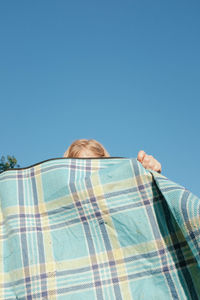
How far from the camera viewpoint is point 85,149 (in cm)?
242

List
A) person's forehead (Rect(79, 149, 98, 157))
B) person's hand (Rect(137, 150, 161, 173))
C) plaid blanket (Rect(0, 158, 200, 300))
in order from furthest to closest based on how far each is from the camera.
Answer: person's forehead (Rect(79, 149, 98, 157))
person's hand (Rect(137, 150, 161, 173))
plaid blanket (Rect(0, 158, 200, 300))

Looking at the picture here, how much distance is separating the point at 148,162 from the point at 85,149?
1.98 feet

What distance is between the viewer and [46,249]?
6.00 ft

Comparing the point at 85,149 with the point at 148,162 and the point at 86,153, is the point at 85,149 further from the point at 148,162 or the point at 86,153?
Result: the point at 148,162

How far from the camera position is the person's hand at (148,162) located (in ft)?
6.37

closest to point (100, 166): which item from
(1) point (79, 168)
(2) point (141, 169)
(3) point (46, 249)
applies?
(1) point (79, 168)

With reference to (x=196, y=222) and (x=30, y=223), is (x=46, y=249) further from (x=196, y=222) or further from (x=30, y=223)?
(x=196, y=222)

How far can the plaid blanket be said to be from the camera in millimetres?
1681

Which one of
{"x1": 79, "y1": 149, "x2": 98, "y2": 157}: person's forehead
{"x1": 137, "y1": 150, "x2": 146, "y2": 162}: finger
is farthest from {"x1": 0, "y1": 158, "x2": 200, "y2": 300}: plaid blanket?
{"x1": 79, "y1": 149, "x2": 98, "y2": 157}: person's forehead

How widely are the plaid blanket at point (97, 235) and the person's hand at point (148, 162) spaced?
0.10 metres

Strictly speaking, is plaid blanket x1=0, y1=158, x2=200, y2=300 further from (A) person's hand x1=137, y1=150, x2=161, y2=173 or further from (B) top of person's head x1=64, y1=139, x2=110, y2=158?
(B) top of person's head x1=64, y1=139, x2=110, y2=158

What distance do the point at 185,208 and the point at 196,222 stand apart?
8cm

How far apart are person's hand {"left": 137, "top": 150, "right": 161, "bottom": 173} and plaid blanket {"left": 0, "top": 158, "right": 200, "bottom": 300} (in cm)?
10

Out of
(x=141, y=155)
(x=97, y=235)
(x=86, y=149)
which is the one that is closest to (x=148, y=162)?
(x=141, y=155)
